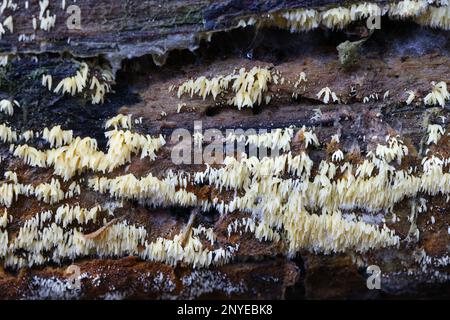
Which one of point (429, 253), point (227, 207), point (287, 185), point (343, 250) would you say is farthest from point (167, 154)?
point (429, 253)

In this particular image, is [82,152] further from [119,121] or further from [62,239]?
[62,239]

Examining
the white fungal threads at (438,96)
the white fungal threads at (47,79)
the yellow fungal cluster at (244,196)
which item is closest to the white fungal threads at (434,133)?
the yellow fungal cluster at (244,196)

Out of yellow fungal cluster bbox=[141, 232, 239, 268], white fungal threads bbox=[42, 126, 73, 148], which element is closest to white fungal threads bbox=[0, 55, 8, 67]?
white fungal threads bbox=[42, 126, 73, 148]

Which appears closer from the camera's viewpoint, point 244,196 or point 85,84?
point 244,196

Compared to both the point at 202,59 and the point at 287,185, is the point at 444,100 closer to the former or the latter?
the point at 287,185

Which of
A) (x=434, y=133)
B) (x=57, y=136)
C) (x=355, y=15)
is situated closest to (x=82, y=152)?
(x=57, y=136)

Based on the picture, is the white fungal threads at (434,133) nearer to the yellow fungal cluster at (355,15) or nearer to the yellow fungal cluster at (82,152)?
the yellow fungal cluster at (355,15)
